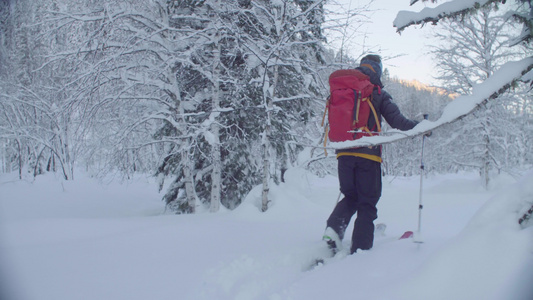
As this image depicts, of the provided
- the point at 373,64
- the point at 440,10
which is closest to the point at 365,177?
the point at 373,64

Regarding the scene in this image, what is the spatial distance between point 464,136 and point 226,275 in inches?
654

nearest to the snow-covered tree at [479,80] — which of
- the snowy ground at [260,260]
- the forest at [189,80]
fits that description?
the forest at [189,80]

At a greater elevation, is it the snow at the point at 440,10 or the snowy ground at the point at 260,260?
the snow at the point at 440,10

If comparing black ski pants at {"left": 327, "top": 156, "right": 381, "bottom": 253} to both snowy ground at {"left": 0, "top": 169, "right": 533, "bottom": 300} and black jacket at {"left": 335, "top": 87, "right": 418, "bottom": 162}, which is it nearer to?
black jacket at {"left": 335, "top": 87, "right": 418, "bottom": 162}

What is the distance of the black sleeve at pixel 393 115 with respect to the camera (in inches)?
→ 108

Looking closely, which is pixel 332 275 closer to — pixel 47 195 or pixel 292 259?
pixel 292 259

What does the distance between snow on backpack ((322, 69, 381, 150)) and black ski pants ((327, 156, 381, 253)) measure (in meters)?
0.32

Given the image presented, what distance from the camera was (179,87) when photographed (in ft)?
21.9

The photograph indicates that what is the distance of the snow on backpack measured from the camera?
2873 mm

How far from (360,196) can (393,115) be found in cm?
92

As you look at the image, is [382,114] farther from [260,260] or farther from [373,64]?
[260,260]

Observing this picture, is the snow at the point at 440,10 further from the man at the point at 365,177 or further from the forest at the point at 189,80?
the forest at the point at 189,80

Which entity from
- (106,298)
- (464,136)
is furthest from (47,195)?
(464,136)

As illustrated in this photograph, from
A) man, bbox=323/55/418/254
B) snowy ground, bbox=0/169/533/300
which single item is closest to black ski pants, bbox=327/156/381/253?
man, bbox=323/55/418/254
